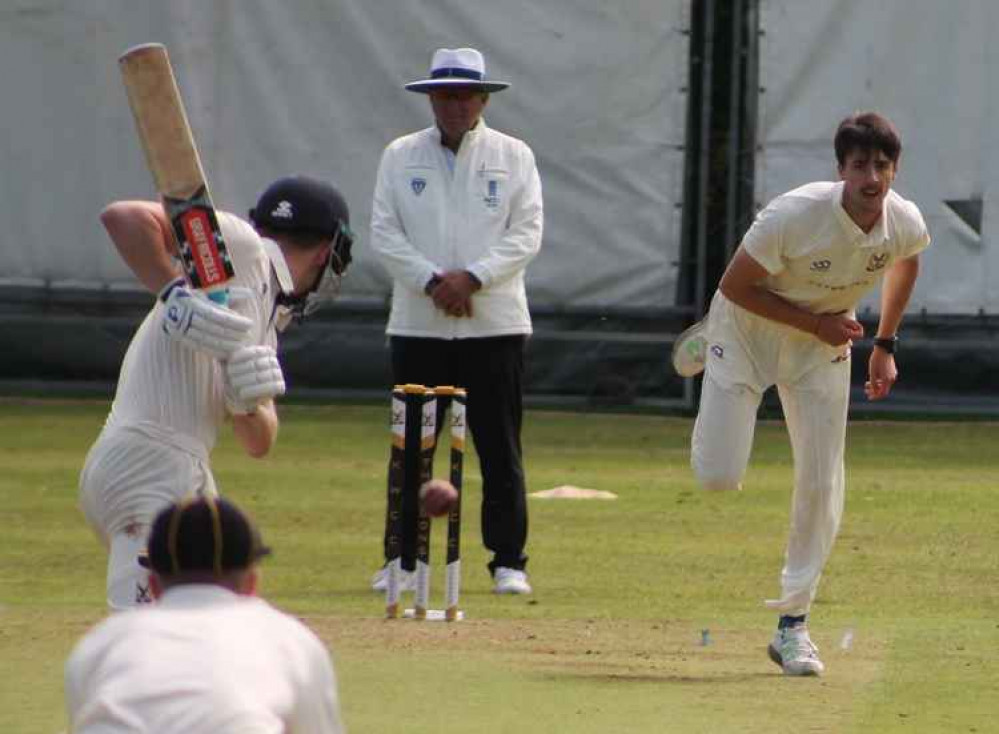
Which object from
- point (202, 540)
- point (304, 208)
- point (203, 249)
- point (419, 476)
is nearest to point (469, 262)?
point (419, 476)

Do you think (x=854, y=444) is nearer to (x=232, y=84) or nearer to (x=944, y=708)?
(x=232, y=84)

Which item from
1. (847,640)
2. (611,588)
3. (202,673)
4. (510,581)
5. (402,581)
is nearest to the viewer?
(202,673)

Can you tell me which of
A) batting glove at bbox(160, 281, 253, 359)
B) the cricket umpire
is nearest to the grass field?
the cricket umpire

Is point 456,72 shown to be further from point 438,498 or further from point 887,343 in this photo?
point 438,498

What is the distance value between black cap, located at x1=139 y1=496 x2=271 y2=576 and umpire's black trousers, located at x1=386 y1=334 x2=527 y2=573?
553 cm

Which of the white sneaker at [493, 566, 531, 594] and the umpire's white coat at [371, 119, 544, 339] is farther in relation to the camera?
the umpire's white coat at [371, 119, 544, 339]

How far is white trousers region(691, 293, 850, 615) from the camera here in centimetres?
709

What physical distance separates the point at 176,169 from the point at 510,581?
4104 millimetres

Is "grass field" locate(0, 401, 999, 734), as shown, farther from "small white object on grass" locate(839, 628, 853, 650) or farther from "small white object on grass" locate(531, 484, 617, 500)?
"small white object on grass" locate(531, 484, 617, 500)

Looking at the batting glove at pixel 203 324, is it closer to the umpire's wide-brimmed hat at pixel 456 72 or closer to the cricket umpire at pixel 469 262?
the cricket umpire at pixel 469 262

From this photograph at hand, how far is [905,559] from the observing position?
9773mm

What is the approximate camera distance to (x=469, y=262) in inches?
364

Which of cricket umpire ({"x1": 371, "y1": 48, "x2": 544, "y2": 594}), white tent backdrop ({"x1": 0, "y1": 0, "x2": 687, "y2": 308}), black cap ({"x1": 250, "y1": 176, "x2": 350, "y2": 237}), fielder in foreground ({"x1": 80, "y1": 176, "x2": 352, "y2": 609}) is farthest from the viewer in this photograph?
white tent backdrop ({"x1": 0, "y1": 0, "x2": 687, "y2": 308})

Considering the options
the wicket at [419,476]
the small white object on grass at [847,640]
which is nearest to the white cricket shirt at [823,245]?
the small white object on grass at [847,640]
